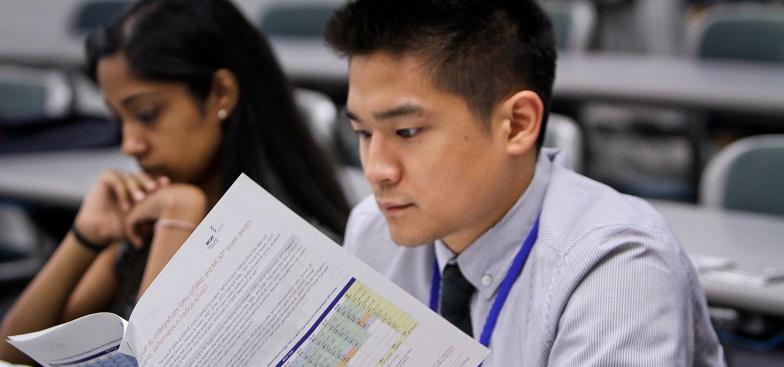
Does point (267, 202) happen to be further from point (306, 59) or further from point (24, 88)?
point (306, 59)

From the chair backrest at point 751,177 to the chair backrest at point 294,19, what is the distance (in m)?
2.67

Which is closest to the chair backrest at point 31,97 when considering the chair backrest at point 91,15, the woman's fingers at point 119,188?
the woman's fingers at point 119,188

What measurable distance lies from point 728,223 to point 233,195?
133 centimetres

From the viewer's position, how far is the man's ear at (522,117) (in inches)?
48.4

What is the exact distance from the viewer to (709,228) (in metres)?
2.07

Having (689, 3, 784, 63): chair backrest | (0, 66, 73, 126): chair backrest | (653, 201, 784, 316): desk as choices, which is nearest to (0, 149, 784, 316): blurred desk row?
(653, 201, 784, 316): desk

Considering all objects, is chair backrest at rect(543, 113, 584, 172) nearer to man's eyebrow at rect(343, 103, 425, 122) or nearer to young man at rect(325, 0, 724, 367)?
young man at rect(325, 0, 724, 367)

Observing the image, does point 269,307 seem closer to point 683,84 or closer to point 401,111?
point 401,111

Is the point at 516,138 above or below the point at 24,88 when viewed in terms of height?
above

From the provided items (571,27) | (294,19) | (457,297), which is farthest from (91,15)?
(457,297)

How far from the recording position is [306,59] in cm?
395

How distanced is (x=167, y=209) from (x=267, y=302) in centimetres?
61

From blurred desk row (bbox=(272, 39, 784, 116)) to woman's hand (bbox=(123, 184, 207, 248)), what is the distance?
1.49 m

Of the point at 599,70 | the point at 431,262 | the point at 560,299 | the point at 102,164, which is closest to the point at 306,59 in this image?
the point at 599,70
